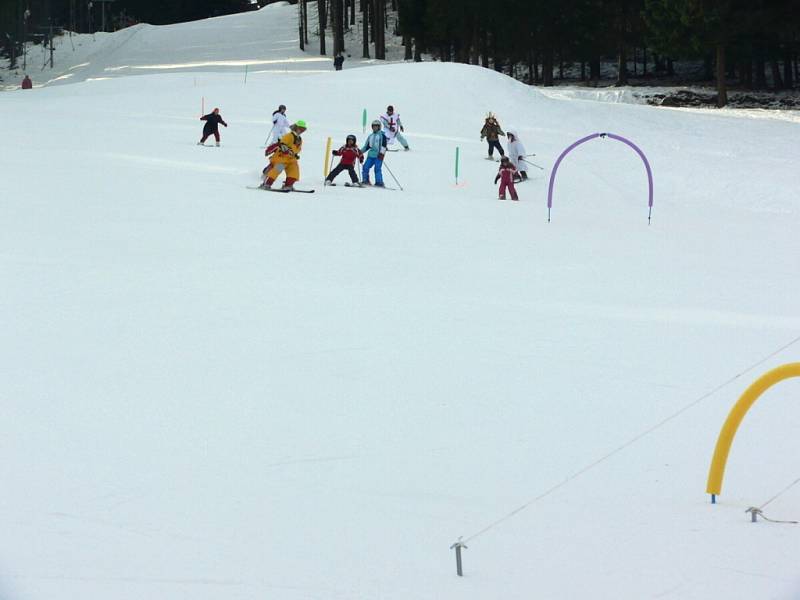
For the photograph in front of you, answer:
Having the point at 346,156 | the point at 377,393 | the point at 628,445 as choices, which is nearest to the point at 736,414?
the point at 628,445

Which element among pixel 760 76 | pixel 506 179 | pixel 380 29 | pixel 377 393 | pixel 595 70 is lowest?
pixel 377 393

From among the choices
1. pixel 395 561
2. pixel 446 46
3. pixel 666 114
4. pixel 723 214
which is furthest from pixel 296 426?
pixel 446 46

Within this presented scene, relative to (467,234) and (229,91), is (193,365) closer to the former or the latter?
(467,234)

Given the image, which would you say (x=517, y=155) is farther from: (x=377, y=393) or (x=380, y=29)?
(x=380, y=29)

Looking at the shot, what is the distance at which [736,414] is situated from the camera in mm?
7648

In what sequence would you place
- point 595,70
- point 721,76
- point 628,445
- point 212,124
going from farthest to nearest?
point 595,70
point 721,76
point 212,124
point 628,445

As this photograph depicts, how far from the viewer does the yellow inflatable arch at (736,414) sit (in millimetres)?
7316

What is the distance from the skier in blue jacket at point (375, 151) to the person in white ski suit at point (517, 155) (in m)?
3.74

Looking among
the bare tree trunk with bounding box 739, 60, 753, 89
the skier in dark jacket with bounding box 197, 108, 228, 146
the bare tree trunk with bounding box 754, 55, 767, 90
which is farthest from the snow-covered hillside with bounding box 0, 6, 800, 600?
the bare tree trunk with bounding box 739, 60, 753, 89

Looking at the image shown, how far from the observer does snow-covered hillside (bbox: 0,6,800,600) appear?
716 centimetres

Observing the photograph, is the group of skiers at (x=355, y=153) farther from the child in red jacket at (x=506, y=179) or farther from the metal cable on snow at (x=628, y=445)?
the metal cable on snow at (x=628, y=445)

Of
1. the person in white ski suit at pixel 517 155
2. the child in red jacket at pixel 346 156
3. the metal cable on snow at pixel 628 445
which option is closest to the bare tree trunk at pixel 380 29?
the person in white ski suit at pixel 517 155

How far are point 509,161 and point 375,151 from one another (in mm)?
2869

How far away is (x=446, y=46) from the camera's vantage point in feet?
249
